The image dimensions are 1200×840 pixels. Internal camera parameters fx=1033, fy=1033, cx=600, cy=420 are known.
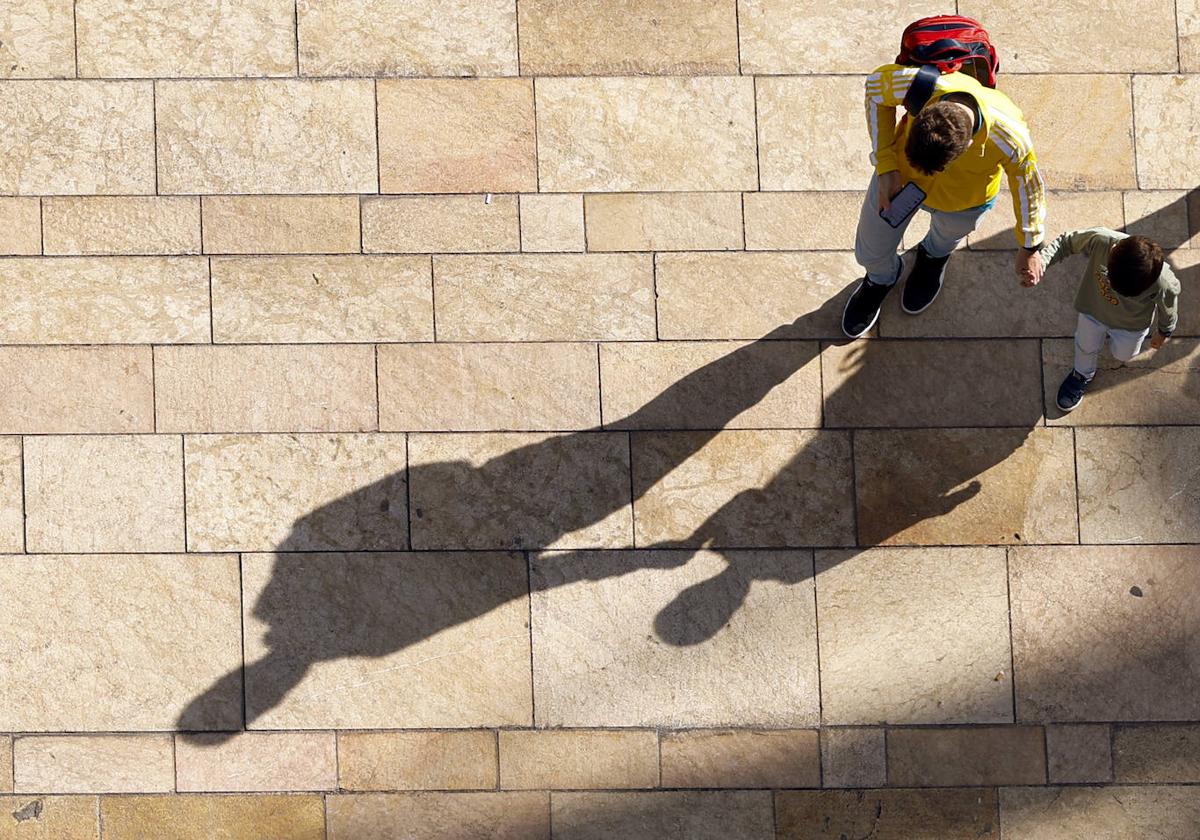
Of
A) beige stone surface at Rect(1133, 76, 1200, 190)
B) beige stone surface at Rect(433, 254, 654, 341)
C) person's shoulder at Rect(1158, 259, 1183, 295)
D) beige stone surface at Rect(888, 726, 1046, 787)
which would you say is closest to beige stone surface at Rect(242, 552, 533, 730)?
beige stone surface at Rect(433, 254, 654, 341)

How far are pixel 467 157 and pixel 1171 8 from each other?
4.29 m

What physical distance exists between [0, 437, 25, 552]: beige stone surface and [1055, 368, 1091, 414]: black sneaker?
5939mm

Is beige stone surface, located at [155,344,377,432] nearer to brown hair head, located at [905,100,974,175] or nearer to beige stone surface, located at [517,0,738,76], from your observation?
beige stone surface, located at [517,0,738,76]

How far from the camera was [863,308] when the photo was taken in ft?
19.1

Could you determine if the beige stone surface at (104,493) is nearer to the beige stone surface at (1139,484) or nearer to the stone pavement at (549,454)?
the stone pavement at (549,454)

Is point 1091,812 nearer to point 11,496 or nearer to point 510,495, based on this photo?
point 510,495

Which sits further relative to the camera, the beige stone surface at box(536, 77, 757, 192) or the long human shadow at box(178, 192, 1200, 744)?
the beige stone surface at box(536, 77, 757, 192)

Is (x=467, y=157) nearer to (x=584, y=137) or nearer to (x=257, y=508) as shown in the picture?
(x=584, y=137)

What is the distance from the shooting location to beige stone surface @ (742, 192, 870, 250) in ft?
19.8

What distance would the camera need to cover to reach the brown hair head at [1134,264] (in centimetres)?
484

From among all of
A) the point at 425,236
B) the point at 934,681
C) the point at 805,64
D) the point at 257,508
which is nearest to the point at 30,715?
the point at 257,508

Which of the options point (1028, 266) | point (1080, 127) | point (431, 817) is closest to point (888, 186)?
point (1028, 266)

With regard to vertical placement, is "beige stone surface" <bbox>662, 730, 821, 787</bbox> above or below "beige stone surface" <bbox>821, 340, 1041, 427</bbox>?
below

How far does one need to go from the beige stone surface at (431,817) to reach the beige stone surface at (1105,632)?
2931 millimetres
